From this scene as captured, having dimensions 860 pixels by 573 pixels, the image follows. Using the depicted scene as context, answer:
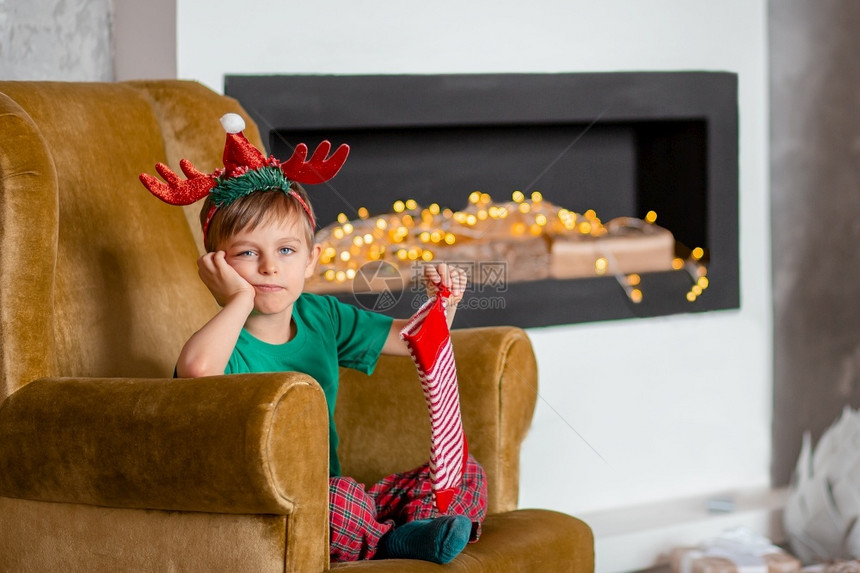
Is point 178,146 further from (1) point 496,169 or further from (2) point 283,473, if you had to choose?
(1) point 496,169

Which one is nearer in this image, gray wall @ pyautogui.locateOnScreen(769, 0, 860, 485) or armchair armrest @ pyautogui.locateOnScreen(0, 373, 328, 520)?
armchair armrest @ pyautogui.locateOnScreen(0, 373, 328, 520)

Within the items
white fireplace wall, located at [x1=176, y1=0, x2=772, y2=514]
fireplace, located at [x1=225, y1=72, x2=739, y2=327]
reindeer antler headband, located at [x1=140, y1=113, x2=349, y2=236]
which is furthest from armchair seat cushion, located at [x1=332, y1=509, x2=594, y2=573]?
white fireplace wall, located at [x1=176, y1=0, x2=772, y2=514]

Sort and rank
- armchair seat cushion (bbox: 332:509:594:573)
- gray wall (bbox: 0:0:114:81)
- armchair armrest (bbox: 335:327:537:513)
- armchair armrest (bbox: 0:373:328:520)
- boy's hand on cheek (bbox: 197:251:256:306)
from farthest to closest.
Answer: gray wall (bbox: 0:0:114:81), armchair armrest (bbox: 335:327:537:513), boy's hand on cheek (bbox: 197:251:256:306), armchair seat cushion (bbox: 332:509:594:573), armchair armrest (bbox: 0:373:328:520)

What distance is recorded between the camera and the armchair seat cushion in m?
1.18

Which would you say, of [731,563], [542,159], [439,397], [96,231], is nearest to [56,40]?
[96,231]

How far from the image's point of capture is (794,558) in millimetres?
2375

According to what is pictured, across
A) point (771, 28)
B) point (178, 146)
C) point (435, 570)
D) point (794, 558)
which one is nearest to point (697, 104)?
point (771, 28)

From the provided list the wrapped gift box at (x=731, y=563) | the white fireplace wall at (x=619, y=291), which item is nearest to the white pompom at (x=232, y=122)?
the white fireplace wall at (x=619, y=291)

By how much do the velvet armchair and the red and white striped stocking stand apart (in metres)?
0.09

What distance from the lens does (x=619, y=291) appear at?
2.49m

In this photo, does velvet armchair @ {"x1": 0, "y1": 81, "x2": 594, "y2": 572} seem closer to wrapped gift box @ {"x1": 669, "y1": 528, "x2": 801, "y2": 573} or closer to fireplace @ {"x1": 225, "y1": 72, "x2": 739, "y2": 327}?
fireplace @ {"x1": 225, "y1": 72, "x2": 739, "y2": 327}

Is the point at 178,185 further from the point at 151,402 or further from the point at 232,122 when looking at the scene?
the point at 151,402

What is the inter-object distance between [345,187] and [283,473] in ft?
4.74

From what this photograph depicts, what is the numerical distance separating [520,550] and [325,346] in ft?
1.35
